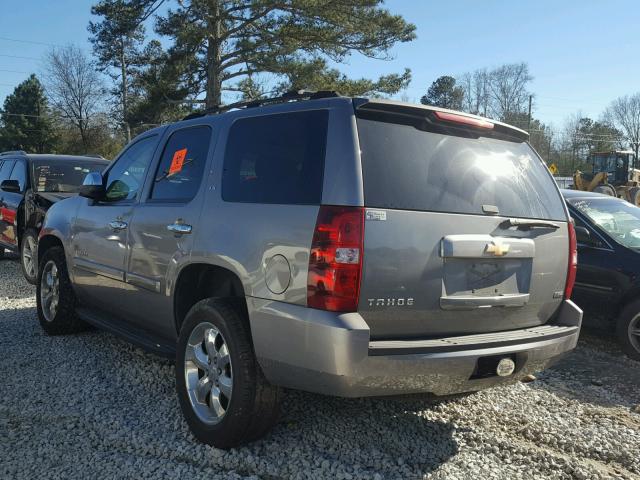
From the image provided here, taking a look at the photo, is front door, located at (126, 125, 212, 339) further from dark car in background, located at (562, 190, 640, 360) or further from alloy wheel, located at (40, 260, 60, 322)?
dark car in background, located at (562, 190, 640, 360)

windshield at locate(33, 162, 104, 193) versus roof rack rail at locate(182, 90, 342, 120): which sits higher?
roof rack rail at locate(182, 90, 342, 120)

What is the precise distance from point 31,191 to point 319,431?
263 inches

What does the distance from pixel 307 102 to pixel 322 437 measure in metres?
1.94

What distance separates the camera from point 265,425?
3.19m

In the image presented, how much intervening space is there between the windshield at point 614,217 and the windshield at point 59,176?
6892 millimetres

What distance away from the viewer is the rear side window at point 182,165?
12.4 ft

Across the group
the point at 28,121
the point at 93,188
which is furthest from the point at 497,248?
the point at 28,121

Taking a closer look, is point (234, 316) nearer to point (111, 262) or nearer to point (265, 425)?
point (265, 425)

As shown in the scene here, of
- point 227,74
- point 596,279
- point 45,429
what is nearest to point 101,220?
point 45,429

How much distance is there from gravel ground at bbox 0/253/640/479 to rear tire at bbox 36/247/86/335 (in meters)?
0.56

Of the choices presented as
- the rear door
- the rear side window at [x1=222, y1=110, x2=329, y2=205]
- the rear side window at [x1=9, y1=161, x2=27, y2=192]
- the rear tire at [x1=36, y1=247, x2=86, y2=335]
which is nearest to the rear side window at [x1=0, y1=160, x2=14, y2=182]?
the rear side window at [x1=9, y1=161, x2=27, y2=192]

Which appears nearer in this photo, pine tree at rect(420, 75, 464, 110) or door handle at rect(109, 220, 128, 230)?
door handle at rect(109, 220, 128, 230)

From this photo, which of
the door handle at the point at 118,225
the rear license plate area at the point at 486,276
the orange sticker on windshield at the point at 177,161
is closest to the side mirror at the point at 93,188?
the door handle at the point at 118,225

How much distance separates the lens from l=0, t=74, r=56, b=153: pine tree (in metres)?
55.5
